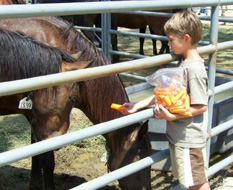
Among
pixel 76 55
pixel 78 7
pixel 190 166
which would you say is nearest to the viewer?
pixel 78 7

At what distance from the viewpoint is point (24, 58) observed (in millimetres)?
2254

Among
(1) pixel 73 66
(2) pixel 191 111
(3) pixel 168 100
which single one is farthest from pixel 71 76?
(1) pixel 73 66

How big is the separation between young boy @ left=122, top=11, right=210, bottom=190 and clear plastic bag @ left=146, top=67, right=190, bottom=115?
29 millimetres

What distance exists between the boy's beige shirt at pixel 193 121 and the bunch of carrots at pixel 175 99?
0.05 metres

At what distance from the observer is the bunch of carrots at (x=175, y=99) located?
1.79 meters

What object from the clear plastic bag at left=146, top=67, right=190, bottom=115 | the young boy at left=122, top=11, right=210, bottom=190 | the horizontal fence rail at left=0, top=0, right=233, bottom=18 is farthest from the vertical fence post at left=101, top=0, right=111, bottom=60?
the clear plastic bag at left=146, top=67, right=190, bottom=115

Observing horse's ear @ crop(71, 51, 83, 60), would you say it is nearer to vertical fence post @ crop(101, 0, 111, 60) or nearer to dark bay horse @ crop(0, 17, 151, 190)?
dark bay horse @ crop(0, 17, 151, 190)

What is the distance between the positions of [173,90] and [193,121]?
23 cm

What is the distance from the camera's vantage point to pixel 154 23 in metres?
8.11

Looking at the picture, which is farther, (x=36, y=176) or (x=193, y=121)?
(x=36, y=176)

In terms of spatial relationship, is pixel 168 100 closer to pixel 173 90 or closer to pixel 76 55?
pixel 173 90

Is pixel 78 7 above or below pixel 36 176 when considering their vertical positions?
above

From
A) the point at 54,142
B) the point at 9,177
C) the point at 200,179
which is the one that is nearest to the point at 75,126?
the point at 9,177

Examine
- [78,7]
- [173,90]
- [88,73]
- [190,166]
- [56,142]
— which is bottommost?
[190,166]
